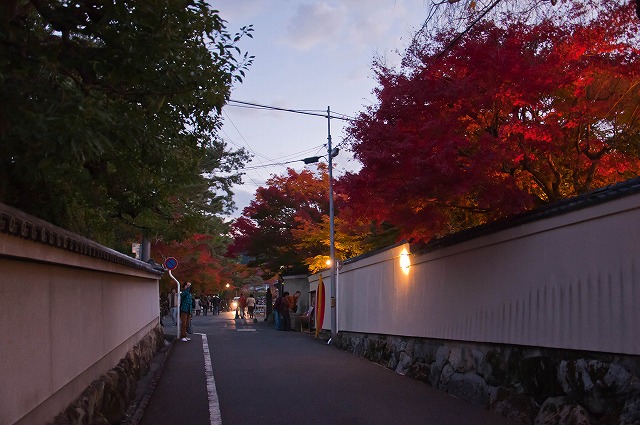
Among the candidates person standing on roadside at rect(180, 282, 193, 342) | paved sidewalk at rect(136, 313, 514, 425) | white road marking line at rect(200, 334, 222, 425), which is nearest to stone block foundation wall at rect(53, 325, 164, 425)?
paved sidewalk at rect(136, 313, 514, 425)

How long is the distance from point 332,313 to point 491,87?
52.3 feet

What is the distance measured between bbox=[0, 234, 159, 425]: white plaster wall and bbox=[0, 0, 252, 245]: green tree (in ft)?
2.82

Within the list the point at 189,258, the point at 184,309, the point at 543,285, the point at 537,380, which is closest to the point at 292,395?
the point at 537,380

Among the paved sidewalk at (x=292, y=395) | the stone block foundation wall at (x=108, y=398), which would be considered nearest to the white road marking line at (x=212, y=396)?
the paved sidewalk at (x=292, y=395)

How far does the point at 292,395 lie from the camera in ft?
36.4

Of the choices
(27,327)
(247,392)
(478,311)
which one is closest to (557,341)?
(478,311)

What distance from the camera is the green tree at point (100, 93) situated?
213 inches

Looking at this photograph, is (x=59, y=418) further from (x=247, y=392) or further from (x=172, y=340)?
(x=172, y=340)

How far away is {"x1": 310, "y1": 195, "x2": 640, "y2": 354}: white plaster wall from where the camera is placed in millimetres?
7230

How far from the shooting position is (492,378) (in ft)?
32.6

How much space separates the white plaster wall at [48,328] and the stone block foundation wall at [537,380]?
5.41 metres

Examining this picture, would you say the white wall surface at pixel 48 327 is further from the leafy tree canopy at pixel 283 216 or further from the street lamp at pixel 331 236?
the leafy tree canopy at pixel 283 216

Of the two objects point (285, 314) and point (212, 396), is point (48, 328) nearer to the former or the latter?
point (212, 396)

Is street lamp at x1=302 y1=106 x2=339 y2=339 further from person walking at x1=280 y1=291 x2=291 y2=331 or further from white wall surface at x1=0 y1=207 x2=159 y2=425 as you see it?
white wall surface at x1=0 y1=207 x2=159 y2=425
